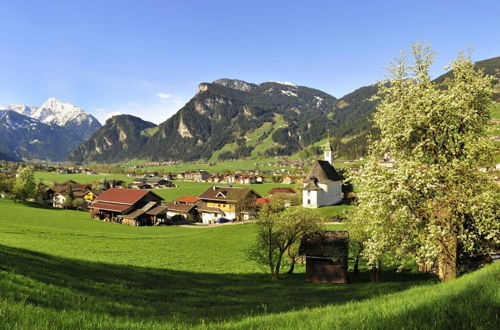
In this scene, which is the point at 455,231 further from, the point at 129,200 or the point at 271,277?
the point at 129,200

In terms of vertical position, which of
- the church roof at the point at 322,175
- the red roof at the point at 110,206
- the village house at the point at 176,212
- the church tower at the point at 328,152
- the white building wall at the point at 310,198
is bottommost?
the village house at the point at 176,212

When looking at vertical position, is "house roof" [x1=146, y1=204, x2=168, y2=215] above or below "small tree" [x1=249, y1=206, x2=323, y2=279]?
below

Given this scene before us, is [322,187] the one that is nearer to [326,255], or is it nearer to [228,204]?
[228,204]

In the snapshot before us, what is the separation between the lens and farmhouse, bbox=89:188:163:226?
9596 cm

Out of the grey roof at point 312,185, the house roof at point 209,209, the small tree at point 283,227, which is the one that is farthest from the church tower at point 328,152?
the small tree at point 283,227

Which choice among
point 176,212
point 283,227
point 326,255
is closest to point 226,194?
point 176,212

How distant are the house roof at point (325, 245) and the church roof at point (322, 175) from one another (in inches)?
2456

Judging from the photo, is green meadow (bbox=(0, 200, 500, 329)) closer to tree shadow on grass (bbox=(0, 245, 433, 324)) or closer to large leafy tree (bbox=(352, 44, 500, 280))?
tree shadow on grass (bbox=(0, 245, 433, 324))

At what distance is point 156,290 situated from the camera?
2095cm

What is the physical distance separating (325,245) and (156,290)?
2025cm

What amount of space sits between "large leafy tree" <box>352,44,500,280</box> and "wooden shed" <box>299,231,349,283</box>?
42.9ft

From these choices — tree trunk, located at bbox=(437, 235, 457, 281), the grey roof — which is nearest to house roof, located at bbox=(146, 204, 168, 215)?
the grey roof

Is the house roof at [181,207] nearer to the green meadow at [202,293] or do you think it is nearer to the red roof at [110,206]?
the red roof at [110,206]

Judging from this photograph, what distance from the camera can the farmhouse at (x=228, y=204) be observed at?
107m
